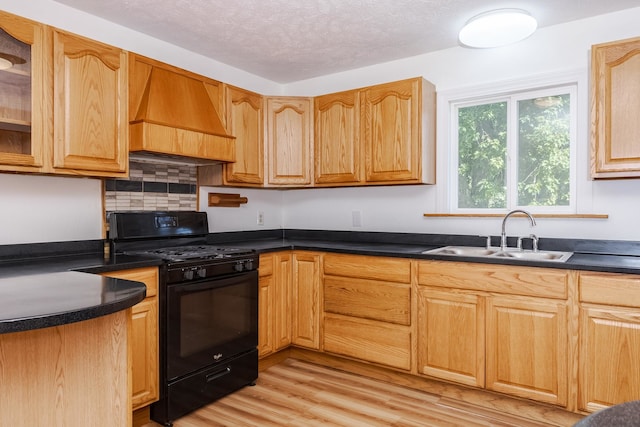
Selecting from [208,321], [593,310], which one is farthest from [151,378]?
[593,310]

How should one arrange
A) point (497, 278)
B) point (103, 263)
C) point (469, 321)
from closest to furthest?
point (103, 263) < point (497, 278) < point (469, 321)

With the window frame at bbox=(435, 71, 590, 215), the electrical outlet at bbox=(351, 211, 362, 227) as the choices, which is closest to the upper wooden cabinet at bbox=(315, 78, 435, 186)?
the window frame at bbox=(435, 71, 590, 215)

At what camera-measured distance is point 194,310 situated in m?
2.45

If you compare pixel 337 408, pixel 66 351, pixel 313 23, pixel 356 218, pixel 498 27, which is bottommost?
pixel 337 408

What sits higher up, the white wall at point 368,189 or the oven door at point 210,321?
the white wall at point 368,189

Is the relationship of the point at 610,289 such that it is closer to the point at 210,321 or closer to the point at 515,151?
the point at 515,151

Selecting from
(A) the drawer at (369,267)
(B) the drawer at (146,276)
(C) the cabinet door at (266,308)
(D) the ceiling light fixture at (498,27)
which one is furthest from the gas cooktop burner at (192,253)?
(D) the ceiling light fixture at (498,27)

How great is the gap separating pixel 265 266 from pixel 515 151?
6.46 feet

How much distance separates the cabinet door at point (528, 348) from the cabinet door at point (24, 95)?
256 centimetres

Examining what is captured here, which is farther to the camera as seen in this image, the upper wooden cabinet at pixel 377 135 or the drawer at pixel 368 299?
the upper wooden cabinet at pixel 377 135

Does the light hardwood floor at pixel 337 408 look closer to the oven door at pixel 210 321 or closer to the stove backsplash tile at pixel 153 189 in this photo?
the oven door at pixel 210 321

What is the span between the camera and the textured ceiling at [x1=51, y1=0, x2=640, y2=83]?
247 cm

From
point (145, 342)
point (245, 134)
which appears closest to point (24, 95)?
point (145, 342)

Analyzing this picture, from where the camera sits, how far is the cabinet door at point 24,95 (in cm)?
200
